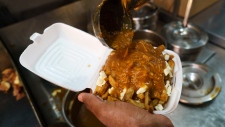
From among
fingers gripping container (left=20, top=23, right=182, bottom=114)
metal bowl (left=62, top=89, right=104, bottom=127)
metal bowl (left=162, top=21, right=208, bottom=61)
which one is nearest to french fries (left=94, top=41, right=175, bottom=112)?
fingers gripping container (left=20, top=23, right=182, bottom=114)

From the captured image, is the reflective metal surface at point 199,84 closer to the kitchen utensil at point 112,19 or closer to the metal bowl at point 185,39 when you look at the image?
the metal bowl at point 185,39

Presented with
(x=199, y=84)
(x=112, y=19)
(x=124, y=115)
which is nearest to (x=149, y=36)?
(x=199, y=84)

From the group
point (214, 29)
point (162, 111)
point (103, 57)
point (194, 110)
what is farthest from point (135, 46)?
point (214, 29)

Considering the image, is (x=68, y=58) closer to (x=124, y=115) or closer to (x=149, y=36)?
(x=124, y=115)

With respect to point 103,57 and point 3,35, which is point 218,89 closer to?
point 103,57

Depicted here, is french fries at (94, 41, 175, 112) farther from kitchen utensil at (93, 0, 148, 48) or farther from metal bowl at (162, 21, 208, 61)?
metal bowl at (162, 21, 208, 61)
